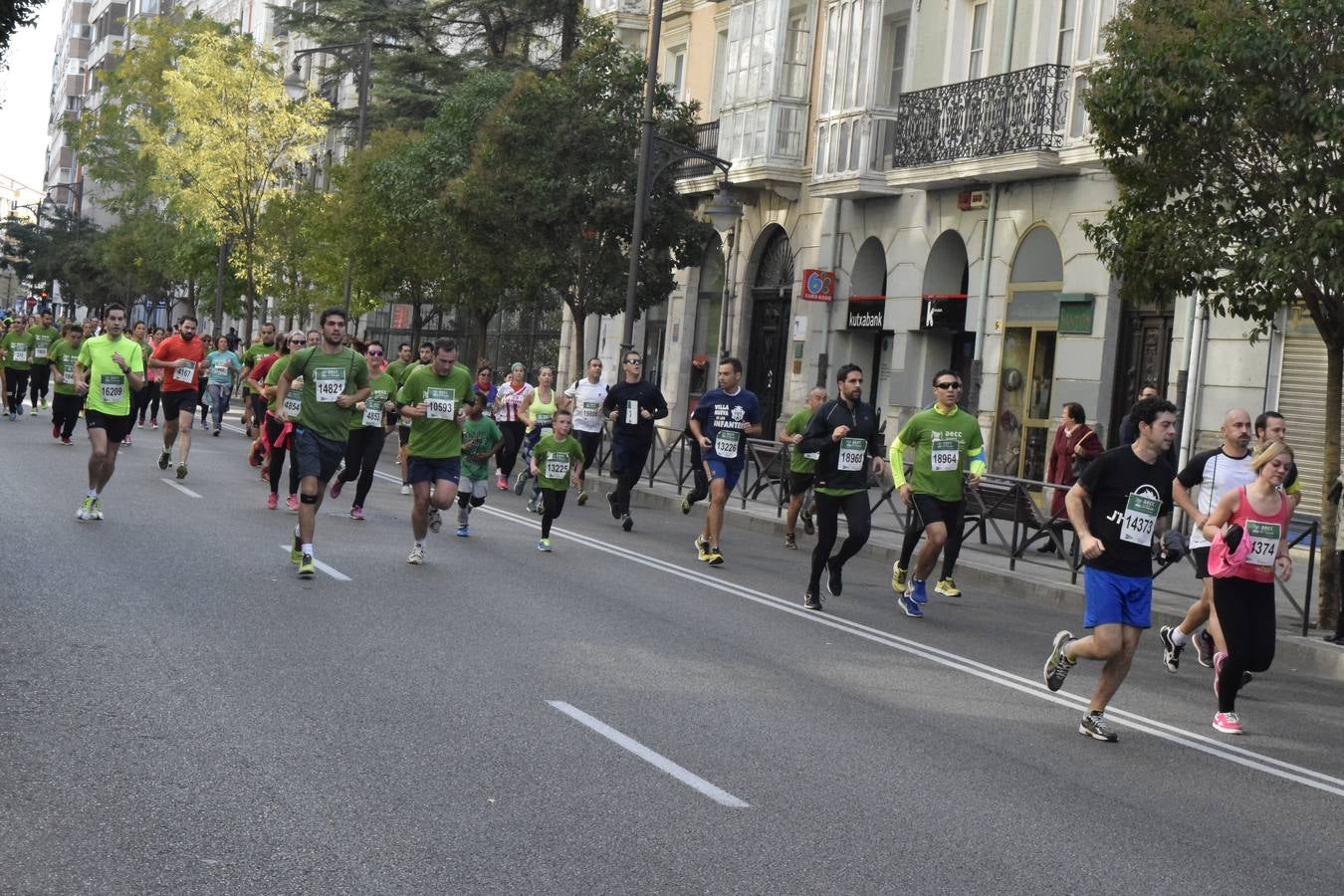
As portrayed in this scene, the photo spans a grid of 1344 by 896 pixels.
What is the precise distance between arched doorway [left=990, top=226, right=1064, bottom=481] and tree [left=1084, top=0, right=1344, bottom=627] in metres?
10.8

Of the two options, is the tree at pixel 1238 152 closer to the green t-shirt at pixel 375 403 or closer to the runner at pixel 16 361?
the green t-shirt at pixel 375 403

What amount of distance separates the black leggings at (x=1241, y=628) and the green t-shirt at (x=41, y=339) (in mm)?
25197

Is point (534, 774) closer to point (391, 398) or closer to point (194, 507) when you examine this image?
point (194, 507)

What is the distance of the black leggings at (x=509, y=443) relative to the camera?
24062 mm

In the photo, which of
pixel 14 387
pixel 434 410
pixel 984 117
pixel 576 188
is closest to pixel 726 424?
pixel 434 410

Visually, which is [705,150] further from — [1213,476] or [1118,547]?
[1118,547]

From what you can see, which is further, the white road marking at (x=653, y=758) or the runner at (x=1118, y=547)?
the runner at (x=1118, y=547)

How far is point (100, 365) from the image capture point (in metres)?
16.1

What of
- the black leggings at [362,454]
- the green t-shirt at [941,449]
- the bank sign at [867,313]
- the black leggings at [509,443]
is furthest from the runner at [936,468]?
the bank sign at [867,313]

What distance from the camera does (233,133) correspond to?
53.8 meters

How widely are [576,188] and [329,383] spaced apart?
18.6 metres

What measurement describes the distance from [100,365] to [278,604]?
581 centimetres

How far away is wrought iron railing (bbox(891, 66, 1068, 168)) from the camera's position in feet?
84.3

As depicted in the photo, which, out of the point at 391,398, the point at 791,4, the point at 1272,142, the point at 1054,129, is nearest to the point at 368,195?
the point at 791,4
